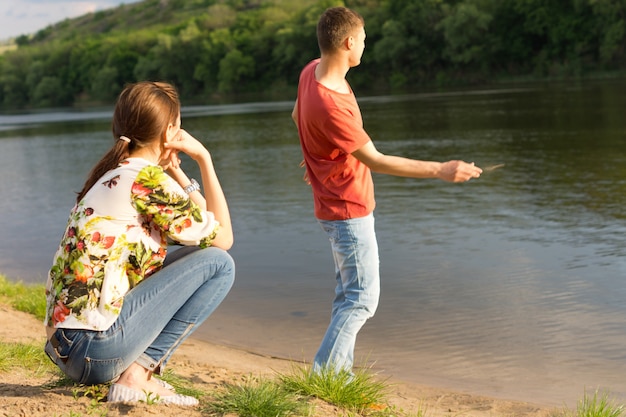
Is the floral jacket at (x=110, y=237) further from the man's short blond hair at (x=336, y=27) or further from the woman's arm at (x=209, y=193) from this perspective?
the man's short blond hair at (x=336, y=27)

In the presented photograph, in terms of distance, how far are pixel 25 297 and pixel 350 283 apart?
4.10 metres

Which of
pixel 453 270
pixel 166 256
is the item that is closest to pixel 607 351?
pixel 453 270

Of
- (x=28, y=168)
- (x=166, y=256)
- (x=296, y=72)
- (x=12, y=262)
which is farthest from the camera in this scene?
(x=296, y=72)

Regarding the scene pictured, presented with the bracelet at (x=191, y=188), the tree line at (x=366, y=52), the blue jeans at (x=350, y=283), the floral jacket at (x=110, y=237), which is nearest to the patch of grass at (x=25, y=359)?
the floral jacket at (x=110, y=237)

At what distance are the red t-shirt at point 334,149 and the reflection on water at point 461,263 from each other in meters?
1.83

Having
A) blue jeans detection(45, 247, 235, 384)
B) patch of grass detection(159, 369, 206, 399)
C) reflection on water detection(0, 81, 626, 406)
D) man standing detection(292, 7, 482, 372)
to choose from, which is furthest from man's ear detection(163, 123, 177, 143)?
reflection on water detection(0, 81, 626, 406)

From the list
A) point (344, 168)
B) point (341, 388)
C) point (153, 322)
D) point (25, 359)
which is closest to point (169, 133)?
point (153, 322)

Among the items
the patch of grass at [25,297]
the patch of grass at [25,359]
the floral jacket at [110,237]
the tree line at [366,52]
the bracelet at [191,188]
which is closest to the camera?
the floral jacket at [110,237]

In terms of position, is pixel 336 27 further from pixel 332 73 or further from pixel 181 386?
pixel 181 386

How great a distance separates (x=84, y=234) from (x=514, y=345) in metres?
3.63

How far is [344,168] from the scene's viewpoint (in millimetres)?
3916

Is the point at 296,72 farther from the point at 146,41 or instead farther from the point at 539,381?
the point at 539,381

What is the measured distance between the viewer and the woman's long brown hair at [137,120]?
3344mm

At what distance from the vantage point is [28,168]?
21.2 metres
